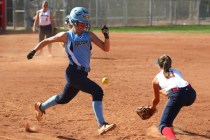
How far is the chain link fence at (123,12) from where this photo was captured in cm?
3703

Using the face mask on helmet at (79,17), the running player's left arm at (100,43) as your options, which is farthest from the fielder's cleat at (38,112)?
the face mask on helmet at (79,17)

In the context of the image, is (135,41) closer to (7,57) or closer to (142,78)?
(7,57)

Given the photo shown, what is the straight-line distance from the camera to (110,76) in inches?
591

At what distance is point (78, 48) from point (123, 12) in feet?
110

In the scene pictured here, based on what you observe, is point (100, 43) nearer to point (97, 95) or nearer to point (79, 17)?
point (79, 17)

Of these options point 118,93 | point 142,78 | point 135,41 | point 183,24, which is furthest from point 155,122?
point 183,24

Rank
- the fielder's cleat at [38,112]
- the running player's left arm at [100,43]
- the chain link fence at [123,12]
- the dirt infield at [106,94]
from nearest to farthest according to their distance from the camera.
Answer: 1. the running player's left arm at [100,43]
2. the dirt infield at [106,94]
3. the fielder's cleat at [38,112]
4. the chain link fence at [123,12]

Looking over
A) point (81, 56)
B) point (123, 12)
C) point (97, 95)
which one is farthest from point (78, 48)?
point (123, 12)

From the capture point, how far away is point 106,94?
40.2ft

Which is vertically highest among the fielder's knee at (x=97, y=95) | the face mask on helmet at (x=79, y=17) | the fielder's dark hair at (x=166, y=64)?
the face mask on helmet at (x=79, y=17)

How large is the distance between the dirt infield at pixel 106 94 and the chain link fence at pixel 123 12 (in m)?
14.3

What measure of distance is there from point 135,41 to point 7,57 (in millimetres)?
8424

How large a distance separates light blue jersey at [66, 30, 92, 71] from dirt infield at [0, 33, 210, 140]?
1.14m

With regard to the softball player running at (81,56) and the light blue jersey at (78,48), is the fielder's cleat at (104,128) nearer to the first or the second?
the softball player running at (81,56)
